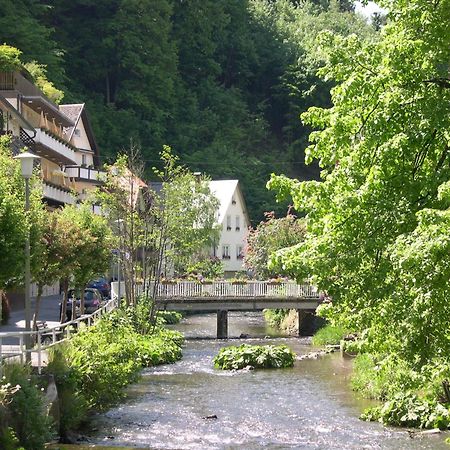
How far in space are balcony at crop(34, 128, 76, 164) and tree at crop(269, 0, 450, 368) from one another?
1436 inches

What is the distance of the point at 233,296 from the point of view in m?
46.6

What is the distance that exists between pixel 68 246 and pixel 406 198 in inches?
726

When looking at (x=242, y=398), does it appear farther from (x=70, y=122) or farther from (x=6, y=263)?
(x=70, y=122)

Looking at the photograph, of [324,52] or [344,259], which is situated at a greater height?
[324,52]

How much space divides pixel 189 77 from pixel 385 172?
88.0 m

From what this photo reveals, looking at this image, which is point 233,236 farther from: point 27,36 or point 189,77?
point 189,77

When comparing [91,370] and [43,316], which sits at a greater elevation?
[43,316]

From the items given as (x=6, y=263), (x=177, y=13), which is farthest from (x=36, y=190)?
(x=177, y=13)

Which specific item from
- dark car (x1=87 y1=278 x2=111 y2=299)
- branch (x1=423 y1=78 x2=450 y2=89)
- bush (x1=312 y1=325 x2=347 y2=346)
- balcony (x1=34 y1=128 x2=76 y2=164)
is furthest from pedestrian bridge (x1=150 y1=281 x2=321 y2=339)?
branch (x1=423 y1=78 x2=450 y2=89)

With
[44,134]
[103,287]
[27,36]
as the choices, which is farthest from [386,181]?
[27,36]

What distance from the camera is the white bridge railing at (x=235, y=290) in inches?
1811

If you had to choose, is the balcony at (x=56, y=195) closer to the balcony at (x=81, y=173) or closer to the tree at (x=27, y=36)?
the balcony at (x=81, y=173)

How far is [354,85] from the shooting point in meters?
13.5

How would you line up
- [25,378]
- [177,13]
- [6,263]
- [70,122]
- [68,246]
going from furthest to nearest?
[177,13] < [70,122] < [68,246] < [6,263] < [25,378]
